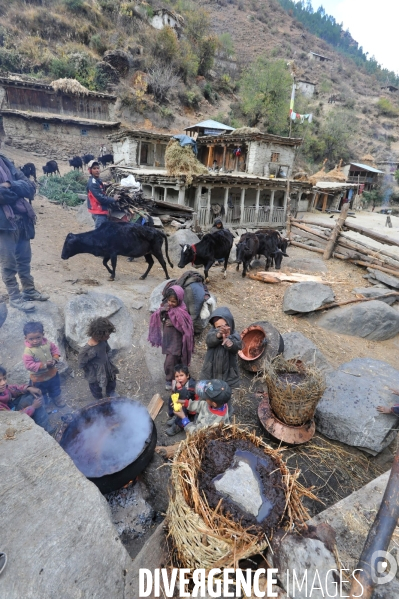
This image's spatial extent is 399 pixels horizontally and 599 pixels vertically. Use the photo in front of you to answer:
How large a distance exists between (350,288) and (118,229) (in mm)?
6806

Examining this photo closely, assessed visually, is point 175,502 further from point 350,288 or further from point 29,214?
point 350,288

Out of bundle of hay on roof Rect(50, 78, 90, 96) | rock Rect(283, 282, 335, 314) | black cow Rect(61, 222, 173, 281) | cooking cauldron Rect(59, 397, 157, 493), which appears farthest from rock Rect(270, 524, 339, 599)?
bundle of hay on roof Rect(50, 78, 90, 96)

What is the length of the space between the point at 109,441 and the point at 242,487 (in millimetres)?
1707

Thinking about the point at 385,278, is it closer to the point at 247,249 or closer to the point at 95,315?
the point at 247,249

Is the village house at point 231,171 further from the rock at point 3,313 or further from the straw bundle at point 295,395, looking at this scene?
the straw bundle at point 295,395

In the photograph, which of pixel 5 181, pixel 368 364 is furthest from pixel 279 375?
pixel 5 181

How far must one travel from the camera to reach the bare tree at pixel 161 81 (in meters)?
31.2

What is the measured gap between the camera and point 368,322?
6.96 metres

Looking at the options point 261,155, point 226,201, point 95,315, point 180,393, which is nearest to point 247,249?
point 95,315

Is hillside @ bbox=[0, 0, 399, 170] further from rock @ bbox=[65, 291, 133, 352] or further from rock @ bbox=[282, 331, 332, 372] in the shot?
rock @ bbox=[282, 331, 332, 372]

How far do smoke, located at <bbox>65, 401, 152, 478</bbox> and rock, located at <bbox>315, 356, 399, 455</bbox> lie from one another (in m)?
2.57

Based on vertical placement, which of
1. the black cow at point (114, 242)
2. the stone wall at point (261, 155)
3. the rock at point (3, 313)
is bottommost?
the rock at point (3, 313)

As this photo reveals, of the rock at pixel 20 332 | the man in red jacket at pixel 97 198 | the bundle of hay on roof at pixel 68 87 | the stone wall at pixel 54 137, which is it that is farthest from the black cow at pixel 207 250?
the bundle of hay on roof at pixel 68 87

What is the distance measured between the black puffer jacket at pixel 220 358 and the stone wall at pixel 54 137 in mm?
24892
